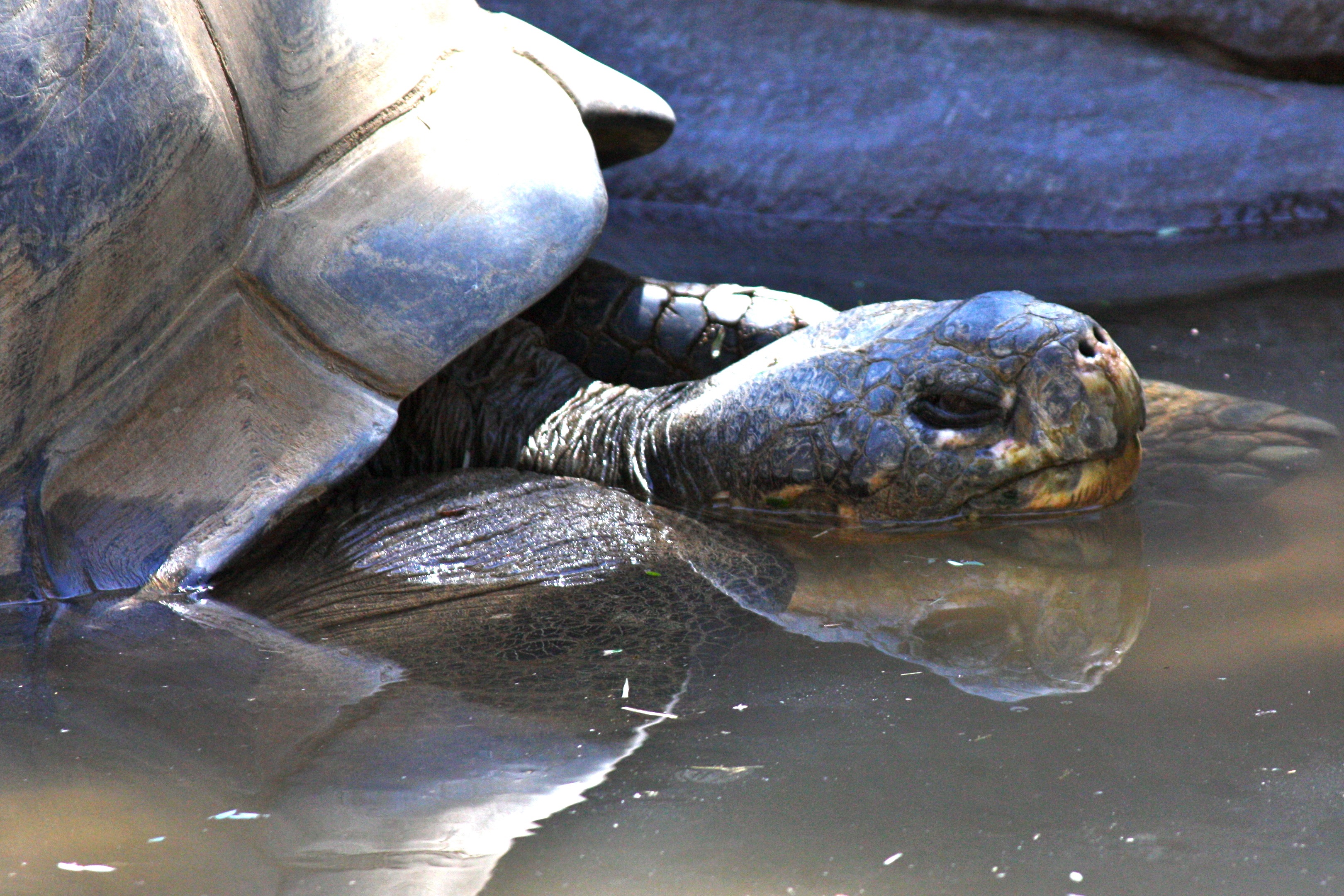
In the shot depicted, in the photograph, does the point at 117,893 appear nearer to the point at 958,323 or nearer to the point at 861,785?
the point at 861,785

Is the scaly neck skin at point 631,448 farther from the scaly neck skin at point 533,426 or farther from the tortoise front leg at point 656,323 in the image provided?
the tortoise front leg at point 656,323

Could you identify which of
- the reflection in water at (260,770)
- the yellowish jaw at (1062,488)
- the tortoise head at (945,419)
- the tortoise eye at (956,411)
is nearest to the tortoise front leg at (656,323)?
the tortoise head at (945,419)

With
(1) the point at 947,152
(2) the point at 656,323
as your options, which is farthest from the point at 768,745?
(1) the point at 947,152

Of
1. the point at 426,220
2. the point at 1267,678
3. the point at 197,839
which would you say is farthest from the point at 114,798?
the point at 1267,678

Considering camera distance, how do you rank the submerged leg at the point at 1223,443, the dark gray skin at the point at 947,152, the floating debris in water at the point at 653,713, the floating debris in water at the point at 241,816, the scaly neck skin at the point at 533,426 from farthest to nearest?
1. the dark gray skin at the point at 947,152
2. the scaly neck skin at the point at 533,426
3. the submerged leg at the point at 1223,443
4. the floating debris in water at the point at 653,713
5. the floating debris in water at the point at 241,816

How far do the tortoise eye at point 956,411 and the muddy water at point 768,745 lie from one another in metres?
0.27

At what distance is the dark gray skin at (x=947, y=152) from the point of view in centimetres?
491

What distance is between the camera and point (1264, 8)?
558 centimetres

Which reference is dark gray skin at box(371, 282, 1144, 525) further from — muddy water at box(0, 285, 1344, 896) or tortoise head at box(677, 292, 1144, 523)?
muddy water at box(0, 285, 1344, 896)

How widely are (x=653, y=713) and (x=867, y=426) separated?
37.8 inches

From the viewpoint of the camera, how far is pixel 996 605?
6.57 feet

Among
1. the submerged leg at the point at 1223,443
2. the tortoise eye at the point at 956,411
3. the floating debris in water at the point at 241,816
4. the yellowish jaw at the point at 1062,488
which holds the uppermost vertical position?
the floating debris in water at the point at 241,816

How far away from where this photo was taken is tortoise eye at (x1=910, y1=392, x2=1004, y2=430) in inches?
93.0

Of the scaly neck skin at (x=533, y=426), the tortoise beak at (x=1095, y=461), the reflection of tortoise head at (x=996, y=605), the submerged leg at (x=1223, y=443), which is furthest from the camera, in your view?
the scaly neck skin at (x=533, y=426)
